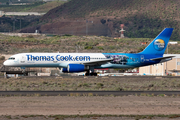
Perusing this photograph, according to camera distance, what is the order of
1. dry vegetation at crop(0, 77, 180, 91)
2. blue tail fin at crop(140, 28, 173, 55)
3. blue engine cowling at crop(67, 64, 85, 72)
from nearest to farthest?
dry vegetation at crop(0, 77, 180, 91)
blue engine cowling at crop(67, 64, 85, 72)
blue tail fin at crop(140, 28, 173, 55)

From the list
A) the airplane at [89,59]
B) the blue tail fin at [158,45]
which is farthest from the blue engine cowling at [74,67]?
the blue tail fin at [158,45]

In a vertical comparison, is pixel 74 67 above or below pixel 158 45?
below

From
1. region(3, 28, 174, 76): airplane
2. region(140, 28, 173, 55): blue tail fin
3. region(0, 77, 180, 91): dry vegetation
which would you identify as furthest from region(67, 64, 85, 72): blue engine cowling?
region(140, 28, 173, 55): blue tail fin

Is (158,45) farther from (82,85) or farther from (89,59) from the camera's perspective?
(82,85)

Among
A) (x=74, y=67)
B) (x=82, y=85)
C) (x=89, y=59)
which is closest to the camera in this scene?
(x=82, y=85)

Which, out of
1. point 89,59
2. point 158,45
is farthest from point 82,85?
point 158,45

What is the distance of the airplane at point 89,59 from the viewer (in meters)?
47.8

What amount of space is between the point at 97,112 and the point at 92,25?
7004 inches

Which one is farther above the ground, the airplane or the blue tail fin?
the blue tail fin

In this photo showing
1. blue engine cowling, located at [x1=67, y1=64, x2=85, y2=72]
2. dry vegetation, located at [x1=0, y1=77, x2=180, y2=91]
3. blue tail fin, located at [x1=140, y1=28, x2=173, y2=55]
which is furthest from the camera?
blue tail fin, located at [x1=140, y1=28, x2=173, y2=55]

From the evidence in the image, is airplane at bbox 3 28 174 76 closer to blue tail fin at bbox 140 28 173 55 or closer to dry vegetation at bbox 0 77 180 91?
blue tail fin at bbox 140 28 173 55

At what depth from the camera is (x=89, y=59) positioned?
50.3 metres

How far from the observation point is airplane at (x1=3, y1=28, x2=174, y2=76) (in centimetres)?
4781

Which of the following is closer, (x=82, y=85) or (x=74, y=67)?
(x=82, y=85)
